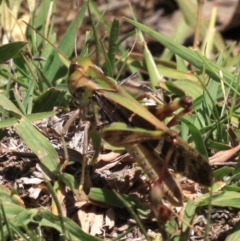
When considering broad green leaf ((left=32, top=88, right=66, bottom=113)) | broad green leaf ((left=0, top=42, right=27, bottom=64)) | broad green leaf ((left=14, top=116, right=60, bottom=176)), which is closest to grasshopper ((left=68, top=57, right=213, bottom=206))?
broad green leaf ((left=14, top=116, right=60, bottom=176))

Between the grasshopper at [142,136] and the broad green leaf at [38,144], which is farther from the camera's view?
the broad green leaf at [38,144]

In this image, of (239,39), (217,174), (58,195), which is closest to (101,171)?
(58,195)

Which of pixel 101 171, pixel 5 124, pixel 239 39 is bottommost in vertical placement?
pixel 239 39

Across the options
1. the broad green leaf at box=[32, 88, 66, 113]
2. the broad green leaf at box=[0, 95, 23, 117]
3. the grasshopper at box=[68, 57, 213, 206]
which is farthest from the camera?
the broad green leaf at box=[32, 88, 66, 113]

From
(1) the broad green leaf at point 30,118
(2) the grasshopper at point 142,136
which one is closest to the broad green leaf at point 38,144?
(1) the broad green leaf at point 30,118

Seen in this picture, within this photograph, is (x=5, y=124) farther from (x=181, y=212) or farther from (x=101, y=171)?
(x=181, y=212)

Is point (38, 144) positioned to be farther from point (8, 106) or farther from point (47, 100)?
point (47, 100)

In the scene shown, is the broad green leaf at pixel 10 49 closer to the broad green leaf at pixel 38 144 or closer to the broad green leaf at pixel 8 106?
the broad green leaf at pixel 8 106

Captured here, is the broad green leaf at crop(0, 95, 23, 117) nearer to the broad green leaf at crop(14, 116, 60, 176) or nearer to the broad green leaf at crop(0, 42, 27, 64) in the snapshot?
the broad green leaf at crop(14, 116, 60, 176)

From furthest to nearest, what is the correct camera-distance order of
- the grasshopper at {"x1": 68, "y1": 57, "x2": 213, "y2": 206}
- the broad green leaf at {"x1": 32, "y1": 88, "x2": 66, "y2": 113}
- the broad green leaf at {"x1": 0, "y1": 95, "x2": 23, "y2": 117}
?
the broad green leaf at {"x1": 32, "y1": 88, "x2": 66, "y2": 113} → the broad green leaf at {"x1": 0, "y1": 95, "x2": 23, "y2": 117} → the grasshopper at {"x1": 68, "y1": 57, "x2": 213, "y2": 206}
